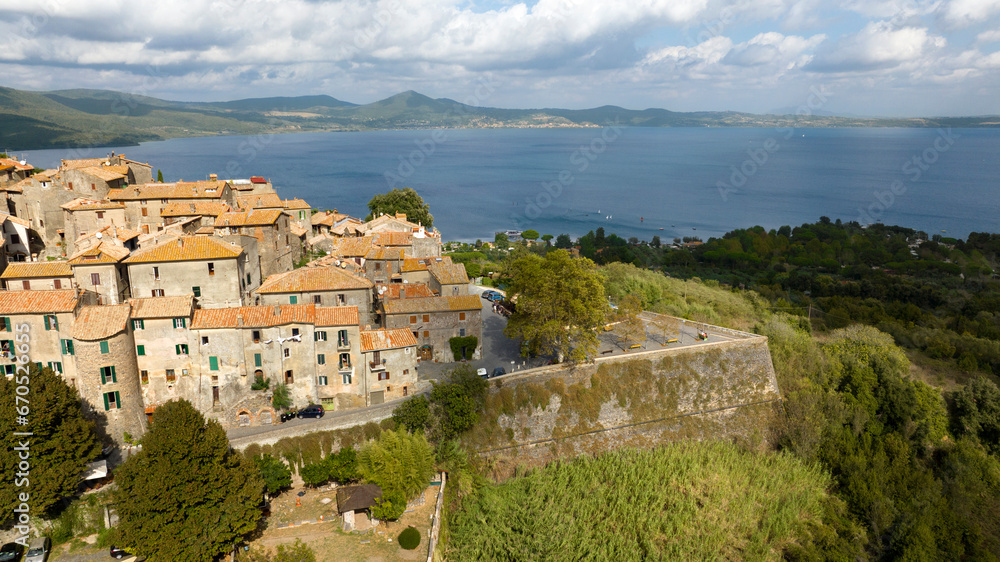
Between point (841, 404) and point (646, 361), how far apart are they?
14921 millimetres

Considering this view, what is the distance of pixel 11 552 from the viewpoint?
90.3 ft

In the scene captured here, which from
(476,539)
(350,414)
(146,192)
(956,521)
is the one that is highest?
(146,192)

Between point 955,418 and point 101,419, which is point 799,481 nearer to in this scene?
point 955,418

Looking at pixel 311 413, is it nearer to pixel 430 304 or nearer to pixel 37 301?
pixel 430 304

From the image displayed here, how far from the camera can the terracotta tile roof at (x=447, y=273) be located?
4419cm

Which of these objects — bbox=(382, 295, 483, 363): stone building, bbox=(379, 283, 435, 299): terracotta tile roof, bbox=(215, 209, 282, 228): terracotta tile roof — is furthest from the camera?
bbox=(215, 209, 282, 228): terracotta tile roof

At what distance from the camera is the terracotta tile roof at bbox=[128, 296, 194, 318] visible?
107 ft

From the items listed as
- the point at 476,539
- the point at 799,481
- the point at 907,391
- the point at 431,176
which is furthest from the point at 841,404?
the point at 431,176

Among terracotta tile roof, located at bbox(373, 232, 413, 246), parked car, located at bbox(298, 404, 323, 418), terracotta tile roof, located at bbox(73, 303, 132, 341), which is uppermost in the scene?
terracotta tile roof, located at bbox(373, 232, 413, 246)

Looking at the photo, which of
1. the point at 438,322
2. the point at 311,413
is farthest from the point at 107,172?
the point at 438,322

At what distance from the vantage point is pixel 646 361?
41.4 metres

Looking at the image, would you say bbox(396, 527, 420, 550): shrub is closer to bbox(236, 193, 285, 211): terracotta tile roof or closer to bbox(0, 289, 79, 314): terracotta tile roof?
bbox(0, 289, 79, 314): terracotta tile roof

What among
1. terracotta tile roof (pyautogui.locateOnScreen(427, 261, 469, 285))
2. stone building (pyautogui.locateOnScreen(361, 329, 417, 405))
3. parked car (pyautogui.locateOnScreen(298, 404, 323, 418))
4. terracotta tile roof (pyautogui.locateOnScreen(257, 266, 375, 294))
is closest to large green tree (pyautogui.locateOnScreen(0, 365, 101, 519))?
parked car (pyautogui.locateOnScreen(298, 404, 323, 418))

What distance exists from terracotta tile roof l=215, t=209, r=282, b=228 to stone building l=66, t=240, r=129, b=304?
1113cm
